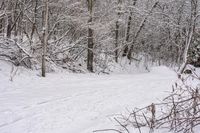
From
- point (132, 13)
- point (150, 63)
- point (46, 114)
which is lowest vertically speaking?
point (150, 63)

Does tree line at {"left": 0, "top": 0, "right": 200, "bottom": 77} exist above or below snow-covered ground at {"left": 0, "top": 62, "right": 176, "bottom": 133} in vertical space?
above

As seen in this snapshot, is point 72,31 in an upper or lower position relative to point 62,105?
upper

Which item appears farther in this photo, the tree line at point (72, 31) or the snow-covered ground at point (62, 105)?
the tree line at point (72, 31)

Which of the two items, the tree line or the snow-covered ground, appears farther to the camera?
the tree line

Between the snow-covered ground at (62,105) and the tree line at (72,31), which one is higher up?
the tree line at (72,31)

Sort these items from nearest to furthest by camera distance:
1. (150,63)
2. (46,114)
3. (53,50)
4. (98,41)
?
1. (46,114)
2. (53,50)
3. (98,41)
4. (150,63)

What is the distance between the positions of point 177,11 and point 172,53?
6.91 metres

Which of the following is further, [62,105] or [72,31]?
[72,31]

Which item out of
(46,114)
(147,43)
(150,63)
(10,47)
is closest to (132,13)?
(150,63)

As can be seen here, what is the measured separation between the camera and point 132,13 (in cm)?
2956

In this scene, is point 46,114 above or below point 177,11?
below

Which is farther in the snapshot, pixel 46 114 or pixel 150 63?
pixel 150 63

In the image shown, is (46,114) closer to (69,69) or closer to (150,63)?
(69,69)

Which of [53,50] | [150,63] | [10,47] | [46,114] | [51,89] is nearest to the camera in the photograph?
[46,114]
